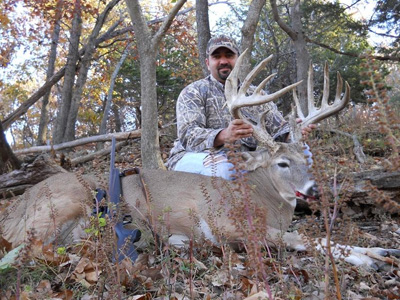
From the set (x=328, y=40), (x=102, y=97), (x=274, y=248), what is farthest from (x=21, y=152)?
(x=102, y=97)

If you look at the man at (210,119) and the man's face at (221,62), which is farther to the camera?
the man's face at (221,62)

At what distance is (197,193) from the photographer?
14.4 feet

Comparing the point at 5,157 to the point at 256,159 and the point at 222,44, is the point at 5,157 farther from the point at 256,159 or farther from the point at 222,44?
the point at 256,159

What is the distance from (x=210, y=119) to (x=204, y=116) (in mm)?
106

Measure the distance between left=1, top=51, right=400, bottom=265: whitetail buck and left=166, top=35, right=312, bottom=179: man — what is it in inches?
15.3

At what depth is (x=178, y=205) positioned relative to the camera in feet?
14.1

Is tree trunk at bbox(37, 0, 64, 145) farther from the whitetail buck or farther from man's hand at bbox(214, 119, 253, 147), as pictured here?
man's hand at bbox(214, 119, 253, 147)

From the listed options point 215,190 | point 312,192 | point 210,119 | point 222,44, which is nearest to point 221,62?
point 222,44

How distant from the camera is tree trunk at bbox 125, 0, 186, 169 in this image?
21.2ft

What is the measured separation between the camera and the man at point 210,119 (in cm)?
494

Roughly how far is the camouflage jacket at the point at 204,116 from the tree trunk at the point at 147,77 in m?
1.20

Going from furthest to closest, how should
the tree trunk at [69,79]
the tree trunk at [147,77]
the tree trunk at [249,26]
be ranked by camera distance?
1. the tree trunk at [69,79]
2. the tree trunk at [249,26]
3. the tree trunk at [147,77]

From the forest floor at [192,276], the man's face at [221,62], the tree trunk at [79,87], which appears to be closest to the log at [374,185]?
the forest floor at [192,276]

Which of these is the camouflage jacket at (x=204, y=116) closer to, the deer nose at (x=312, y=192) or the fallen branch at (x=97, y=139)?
the deer nose at (x=312, y=192)
